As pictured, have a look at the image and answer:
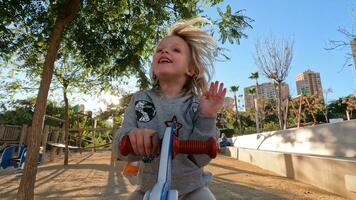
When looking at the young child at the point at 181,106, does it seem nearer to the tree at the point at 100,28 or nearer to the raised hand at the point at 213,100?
the raised hand at the point at 213,100

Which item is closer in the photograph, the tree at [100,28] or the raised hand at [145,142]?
Result: the raised hand at [145,142]

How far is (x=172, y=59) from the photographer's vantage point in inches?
74.8

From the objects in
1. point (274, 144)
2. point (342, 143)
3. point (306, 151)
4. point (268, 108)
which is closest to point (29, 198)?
point (342, 143)

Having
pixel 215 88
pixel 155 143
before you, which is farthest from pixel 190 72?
pixel 155 143

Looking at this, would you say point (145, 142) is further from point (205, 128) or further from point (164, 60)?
point (164, 60)

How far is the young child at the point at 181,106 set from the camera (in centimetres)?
153

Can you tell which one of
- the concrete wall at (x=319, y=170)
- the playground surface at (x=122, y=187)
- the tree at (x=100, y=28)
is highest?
the tree at (x=100, y=28)

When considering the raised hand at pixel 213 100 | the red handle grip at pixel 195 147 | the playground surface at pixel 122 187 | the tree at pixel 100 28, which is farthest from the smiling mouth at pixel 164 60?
the playground surface at pixel 122 187

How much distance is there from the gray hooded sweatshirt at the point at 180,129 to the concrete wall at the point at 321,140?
17.2ft

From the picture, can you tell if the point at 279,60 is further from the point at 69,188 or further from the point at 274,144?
the point at 69,188

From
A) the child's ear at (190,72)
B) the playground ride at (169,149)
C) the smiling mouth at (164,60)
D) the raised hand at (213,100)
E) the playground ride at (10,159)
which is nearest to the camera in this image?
the playground ride at (169,149)

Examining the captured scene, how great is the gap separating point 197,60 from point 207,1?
134 inches

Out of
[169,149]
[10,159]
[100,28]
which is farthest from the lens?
[10,159]

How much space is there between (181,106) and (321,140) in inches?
254
